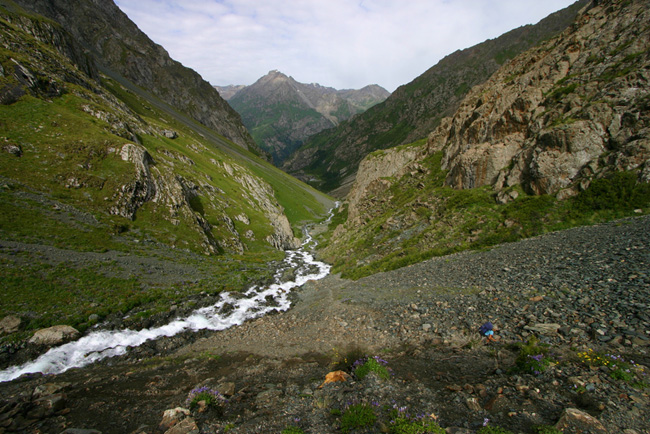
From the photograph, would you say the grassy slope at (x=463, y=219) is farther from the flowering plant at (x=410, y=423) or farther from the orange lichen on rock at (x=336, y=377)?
the flowering plant at (x=410, y=423)

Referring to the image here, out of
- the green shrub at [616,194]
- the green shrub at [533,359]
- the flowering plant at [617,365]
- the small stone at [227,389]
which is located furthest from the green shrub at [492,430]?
the green shrub at [616,194]

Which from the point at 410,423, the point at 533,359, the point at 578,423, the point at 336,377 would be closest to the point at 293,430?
the point at 336,377

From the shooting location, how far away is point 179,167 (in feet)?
224

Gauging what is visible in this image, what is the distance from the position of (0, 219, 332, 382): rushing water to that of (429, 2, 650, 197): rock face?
102ft

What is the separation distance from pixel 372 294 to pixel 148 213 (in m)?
41.8

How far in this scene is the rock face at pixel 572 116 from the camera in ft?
75.6

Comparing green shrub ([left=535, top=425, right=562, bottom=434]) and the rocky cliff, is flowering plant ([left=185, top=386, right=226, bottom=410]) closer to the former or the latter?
green shrub ([left=535, top=425, right=562, bottom=434])

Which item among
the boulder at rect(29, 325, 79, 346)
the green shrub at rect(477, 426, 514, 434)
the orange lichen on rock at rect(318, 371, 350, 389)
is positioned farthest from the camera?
the boulder at rect(29, 325, 79, 346)

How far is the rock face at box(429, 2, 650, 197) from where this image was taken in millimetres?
23047

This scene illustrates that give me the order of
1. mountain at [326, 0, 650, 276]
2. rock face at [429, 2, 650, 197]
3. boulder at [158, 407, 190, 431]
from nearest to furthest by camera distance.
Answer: boulder at [158, 407, 190, 431]
mountain at [326, 0, 650, 276]
rock face at [429, 2, 650, 197]

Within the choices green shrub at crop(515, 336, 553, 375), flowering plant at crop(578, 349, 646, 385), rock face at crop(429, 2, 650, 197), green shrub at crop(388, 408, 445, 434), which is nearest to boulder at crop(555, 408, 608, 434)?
flowering plant at crop(578, 349, 646, 385)

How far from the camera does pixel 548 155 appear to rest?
25.8m

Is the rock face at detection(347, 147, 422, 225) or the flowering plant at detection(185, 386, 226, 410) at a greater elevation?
the rock face at detection(347, 147, 422, 225)

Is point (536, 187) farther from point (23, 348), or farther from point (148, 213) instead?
point (148, 213)
